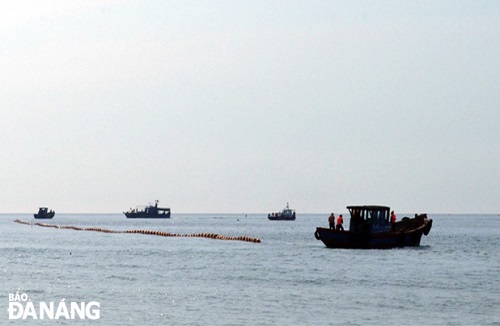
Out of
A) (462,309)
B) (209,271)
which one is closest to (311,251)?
(209,271)

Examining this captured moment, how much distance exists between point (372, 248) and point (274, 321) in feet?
136

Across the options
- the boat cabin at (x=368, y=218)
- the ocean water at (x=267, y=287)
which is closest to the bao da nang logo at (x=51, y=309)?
the ocean water at (x=267, y=287)

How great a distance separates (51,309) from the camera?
126ft

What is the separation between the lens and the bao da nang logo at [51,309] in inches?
1432

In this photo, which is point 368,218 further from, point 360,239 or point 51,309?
point 51,309

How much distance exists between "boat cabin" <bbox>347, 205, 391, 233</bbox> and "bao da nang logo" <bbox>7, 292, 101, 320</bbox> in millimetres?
35792

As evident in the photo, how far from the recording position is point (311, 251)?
81438 millimetres

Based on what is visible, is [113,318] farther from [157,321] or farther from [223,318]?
[223,318]

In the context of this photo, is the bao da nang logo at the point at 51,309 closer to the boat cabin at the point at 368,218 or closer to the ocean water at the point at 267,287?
the ocean water at the point at 267,287

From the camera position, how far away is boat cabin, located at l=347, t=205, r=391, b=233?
240 ft

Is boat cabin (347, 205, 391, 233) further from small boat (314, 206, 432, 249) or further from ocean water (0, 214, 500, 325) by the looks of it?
ocean water (0, 214, 500, 325)

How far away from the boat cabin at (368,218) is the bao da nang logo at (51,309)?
35.8m

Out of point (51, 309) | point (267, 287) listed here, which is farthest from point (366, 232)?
point (51, 309)

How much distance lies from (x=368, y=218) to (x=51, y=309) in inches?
1568
